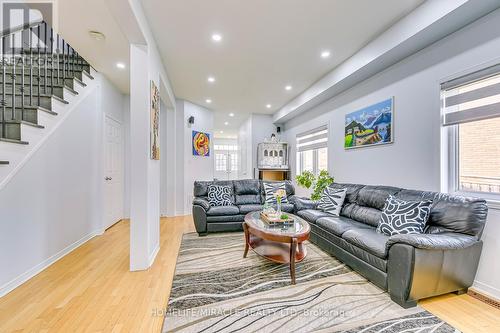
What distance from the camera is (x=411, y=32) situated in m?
2.30

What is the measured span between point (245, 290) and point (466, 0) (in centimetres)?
325

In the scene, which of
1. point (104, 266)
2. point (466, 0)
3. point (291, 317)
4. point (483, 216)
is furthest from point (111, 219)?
point (466, 0)

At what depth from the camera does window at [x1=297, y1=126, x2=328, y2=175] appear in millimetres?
4730

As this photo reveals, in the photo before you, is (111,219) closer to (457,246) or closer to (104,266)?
(104,266)

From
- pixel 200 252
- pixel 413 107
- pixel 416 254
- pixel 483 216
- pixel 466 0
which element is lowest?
pixel 200 252

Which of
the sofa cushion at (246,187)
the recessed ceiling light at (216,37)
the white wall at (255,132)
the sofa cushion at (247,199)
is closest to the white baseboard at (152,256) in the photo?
the sofa cushion at (247,199)

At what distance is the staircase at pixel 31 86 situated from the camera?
221cm

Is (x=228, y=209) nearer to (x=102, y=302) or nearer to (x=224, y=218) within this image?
(x=224, y=218)

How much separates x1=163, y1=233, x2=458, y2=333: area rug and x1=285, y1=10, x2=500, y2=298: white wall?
43.5 inches

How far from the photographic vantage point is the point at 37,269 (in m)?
2.35

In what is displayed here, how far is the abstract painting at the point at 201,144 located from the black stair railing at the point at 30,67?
9.15 feet

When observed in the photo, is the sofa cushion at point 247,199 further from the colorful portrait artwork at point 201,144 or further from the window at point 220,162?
the window at point 220,162

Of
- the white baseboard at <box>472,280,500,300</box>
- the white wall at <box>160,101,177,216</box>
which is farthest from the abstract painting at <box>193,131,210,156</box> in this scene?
the white baseboard at <box>472,280,500,300</box>

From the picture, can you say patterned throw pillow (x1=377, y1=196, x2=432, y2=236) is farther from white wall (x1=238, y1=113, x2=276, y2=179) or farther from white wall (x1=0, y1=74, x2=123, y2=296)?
white wall (x1=238, y1=113, x2=276, y2=179)
